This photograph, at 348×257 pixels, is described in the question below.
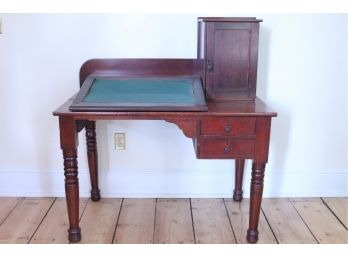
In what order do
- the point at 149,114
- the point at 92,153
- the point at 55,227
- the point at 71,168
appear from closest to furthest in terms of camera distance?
the point at 149,114 < the point at 71,168 < the point at 55,227 < the point at 92,153

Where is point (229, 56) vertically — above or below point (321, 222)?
above

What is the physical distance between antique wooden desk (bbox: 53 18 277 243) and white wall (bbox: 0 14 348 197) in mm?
249

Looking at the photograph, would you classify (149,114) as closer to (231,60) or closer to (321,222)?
(231,60)

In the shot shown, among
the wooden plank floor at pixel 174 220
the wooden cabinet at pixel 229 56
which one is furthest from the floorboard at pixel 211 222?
the wooden cabinet at pixel 229 56

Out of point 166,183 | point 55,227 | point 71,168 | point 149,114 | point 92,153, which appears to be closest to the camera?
point 149,114

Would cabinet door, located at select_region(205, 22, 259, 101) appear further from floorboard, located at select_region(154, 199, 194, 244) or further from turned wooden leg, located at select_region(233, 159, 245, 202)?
floorboard, located at select_region(154, 199, 194, 244)

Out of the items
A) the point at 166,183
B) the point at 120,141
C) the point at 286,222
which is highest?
the point at 120,141

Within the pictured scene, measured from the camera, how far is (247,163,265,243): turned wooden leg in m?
1.73

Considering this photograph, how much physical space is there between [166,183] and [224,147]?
746 millimetres

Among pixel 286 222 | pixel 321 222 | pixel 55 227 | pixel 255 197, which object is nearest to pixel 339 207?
pixel 321 222

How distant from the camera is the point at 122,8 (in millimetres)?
2051

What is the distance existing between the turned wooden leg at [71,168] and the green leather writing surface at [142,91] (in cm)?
14

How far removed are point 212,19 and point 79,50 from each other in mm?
793

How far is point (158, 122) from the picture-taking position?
2.23m
